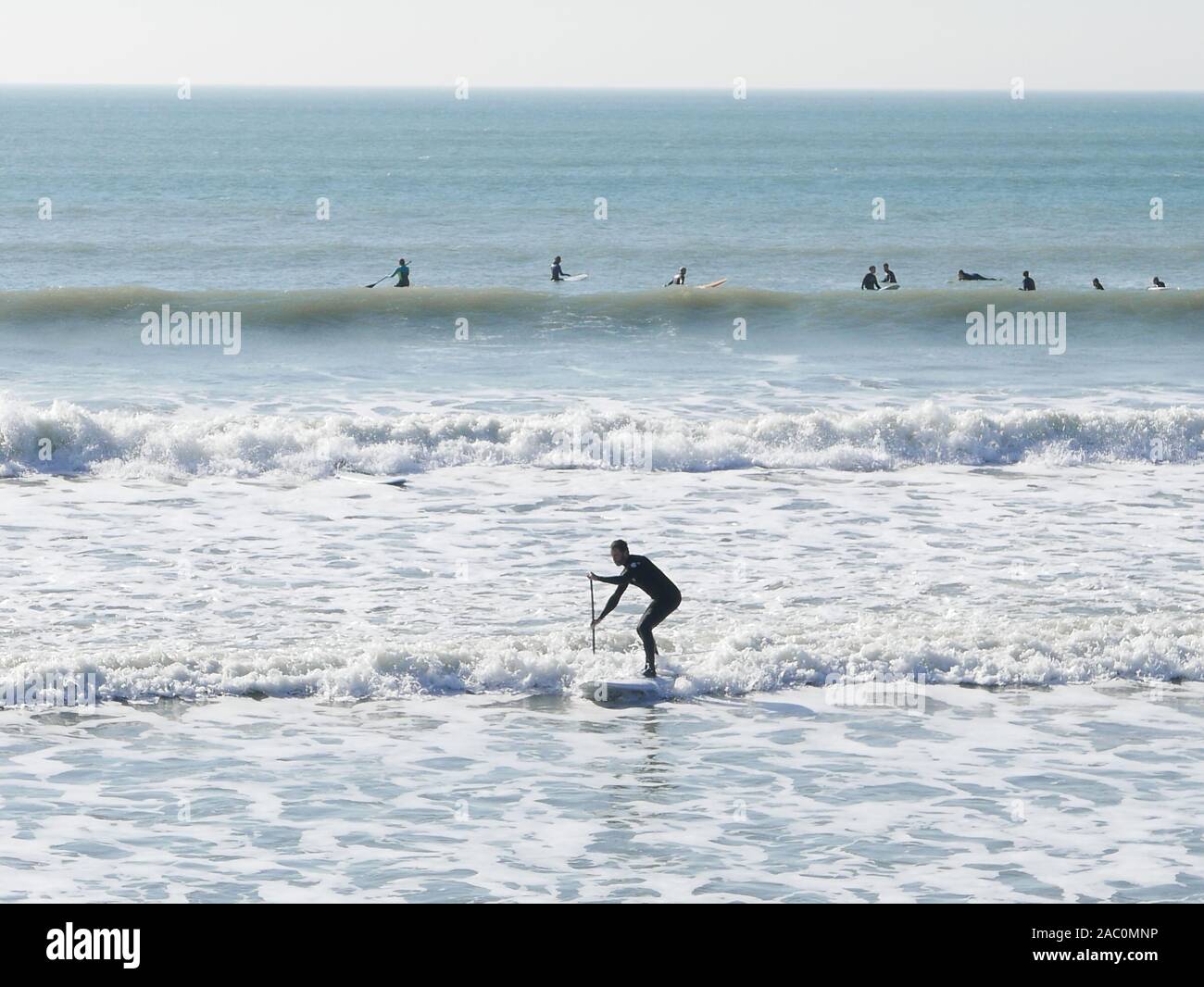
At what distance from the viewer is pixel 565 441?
79.0 feet

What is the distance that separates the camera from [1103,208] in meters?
72.5

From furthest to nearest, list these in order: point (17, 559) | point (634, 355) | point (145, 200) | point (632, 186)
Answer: point (632, 186) < point (145, 200) < point (634, 355) < point (17, 559)

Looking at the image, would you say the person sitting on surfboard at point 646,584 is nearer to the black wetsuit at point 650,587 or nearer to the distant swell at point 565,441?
the black wetsuit at point 650,587

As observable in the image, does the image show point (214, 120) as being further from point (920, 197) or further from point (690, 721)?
point (690, 721)

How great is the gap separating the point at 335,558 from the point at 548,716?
5656mm

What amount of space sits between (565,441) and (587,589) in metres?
7.41

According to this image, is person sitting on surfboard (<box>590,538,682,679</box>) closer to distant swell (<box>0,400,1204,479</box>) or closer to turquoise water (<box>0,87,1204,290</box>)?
distant swell (<box>0,400,1204,479</box>)

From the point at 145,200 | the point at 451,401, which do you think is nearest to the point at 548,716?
the point at 451,401

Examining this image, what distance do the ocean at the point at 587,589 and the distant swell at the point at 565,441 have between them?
0.27 ft

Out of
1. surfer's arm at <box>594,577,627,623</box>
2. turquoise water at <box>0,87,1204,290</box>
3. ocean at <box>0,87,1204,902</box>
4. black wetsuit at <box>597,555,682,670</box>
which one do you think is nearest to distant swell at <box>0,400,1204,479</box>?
ocean at <box>0,87,1204,902</box>

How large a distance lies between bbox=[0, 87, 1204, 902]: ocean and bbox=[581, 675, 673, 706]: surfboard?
157 mm

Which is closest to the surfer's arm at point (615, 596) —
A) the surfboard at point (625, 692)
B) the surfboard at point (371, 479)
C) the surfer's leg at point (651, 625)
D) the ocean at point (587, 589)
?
the surfer's leg at point (651, 625)

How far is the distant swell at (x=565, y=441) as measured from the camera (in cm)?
2292

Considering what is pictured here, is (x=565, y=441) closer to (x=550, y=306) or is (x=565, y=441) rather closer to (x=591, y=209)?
(x=550, y=306)
